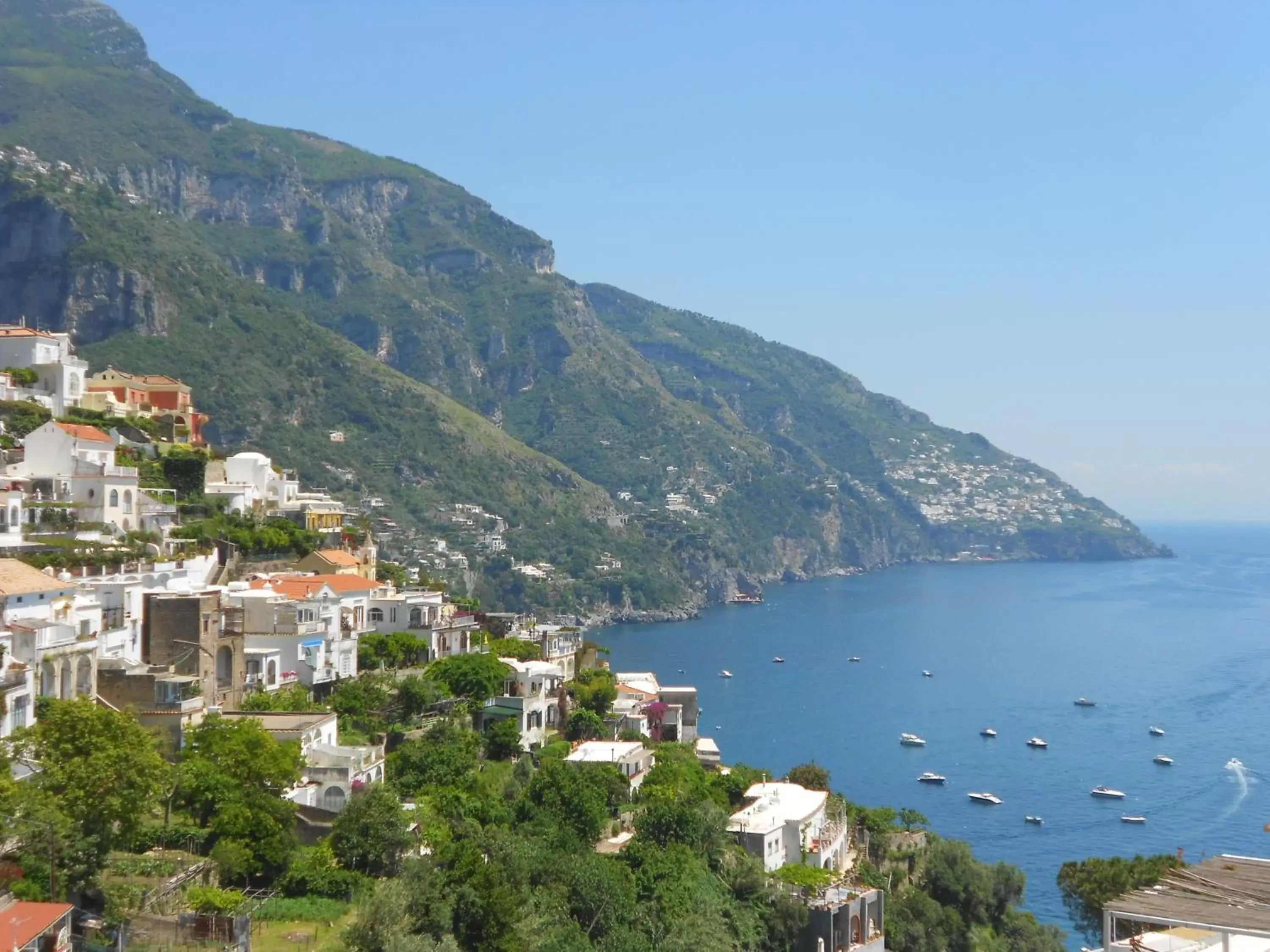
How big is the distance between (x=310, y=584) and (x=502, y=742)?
6.62 meters

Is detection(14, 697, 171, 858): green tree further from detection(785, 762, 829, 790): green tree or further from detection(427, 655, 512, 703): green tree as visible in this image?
detection(785, 762, 829, 790): green tree

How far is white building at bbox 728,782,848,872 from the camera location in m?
30.8

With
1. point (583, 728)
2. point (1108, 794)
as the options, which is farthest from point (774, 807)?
point (1108, 794)

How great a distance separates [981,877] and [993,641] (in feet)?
255

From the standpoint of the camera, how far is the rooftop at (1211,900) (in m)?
11.1

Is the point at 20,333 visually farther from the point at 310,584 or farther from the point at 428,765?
the point at 428,765

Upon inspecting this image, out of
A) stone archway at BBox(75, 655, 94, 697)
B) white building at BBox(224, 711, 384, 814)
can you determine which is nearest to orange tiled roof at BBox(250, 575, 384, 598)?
white building at BBox(224, 711, 384, 814)

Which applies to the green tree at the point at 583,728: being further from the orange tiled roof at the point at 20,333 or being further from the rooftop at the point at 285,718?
the orange tiled roof at the point at 20,333

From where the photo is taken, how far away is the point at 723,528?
182 metres

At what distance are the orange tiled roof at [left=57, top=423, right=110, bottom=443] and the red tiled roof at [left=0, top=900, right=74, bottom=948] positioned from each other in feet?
63.8

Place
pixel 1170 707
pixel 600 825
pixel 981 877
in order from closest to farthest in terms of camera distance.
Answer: pixel 600 825, pixel 981 877, pixel 1170 707

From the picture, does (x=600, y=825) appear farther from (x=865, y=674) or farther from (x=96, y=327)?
(x=96, y=327)

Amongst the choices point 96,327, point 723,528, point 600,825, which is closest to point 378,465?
point 96,327

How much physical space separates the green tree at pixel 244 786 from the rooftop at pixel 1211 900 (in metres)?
14.9
